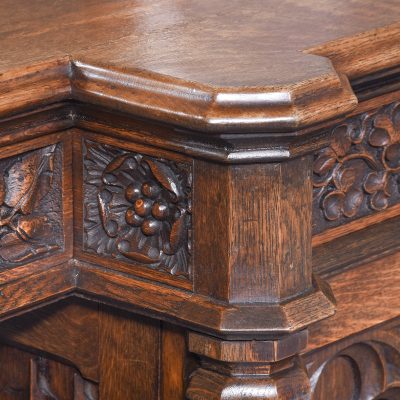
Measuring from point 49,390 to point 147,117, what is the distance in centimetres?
40

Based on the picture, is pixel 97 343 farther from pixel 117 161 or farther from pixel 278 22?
pixel 278 22

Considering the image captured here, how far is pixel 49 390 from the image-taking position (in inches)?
51.8

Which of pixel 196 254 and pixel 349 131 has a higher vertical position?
pixel 349 131

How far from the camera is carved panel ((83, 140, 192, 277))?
105 cm

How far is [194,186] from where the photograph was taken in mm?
1030

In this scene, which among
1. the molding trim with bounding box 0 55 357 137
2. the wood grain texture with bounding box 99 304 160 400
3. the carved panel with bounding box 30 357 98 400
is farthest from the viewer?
the carved panel with bounding box 30 357 98 400

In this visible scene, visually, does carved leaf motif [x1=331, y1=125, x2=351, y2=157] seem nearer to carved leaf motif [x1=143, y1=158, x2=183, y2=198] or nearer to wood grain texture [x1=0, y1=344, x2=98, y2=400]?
carved leaf motif [x1=143, y1=158, x2=183, y2=198]

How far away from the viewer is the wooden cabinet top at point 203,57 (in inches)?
38.6

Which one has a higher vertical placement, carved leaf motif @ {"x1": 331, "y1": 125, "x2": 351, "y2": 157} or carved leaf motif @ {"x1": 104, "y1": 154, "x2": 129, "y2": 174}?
carved leaf motif @ {"x1": 331, "y1": 125, "x2": 351, "y2": 157}

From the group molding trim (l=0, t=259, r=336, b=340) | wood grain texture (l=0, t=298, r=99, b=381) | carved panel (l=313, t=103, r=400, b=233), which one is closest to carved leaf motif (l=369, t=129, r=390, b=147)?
carved panel (l=313, t=103, r=400, b=233)

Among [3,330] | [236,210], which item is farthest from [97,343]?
[236,210]

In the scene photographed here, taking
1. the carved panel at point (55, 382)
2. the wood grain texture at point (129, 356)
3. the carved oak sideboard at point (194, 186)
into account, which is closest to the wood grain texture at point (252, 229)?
the carved oak sideboard at point (194, 186)

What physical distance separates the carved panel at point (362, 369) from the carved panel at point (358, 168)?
135mm

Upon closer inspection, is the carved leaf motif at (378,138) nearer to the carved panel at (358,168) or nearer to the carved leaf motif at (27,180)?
the carved panel at (358,168)
